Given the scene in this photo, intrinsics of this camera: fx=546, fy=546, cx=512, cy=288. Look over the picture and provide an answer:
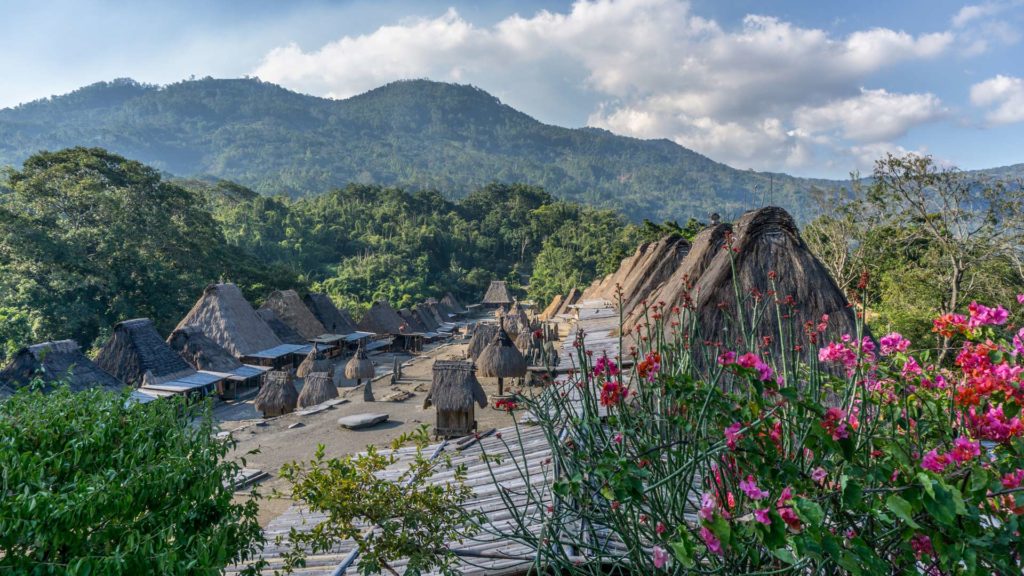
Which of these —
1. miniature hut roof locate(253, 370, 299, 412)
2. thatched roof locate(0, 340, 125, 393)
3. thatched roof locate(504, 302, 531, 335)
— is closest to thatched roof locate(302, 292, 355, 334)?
thatched roof locate(504, 302, 531, 335)

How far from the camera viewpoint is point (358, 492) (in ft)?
10.3

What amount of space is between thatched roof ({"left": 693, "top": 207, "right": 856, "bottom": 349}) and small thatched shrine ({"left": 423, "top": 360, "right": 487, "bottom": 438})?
20.1 ft

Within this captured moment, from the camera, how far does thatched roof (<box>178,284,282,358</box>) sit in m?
18.3

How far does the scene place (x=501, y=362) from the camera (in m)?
14.7

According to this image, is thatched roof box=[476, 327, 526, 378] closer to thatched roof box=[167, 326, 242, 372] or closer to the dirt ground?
the dirt ground

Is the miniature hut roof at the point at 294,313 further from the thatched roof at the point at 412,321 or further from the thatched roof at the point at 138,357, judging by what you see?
the thatched roof at the point at 138,357

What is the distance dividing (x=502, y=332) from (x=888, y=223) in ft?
44.5

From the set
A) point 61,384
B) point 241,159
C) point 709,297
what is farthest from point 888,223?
point 241,159

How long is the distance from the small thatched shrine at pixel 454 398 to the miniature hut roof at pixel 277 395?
14.5 ft

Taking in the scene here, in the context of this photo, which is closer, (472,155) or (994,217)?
(994,217)

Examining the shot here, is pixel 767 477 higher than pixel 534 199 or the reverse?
the reverse

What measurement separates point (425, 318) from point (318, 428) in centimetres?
1540

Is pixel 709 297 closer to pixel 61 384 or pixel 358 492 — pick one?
pixel 358 492

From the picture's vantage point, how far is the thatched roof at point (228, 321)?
1828 centimetres
